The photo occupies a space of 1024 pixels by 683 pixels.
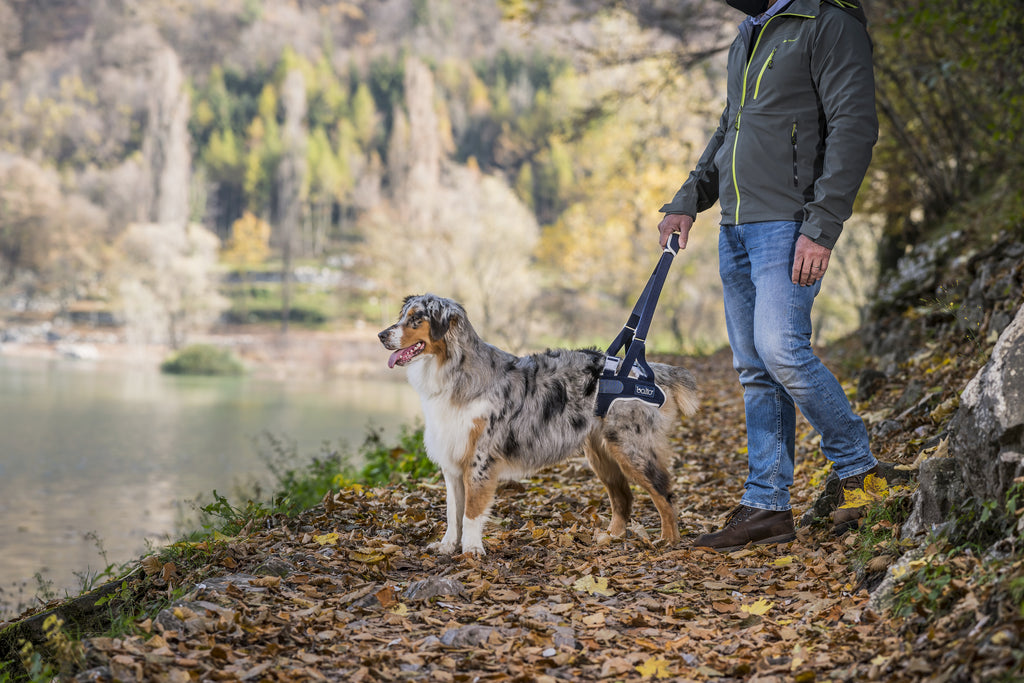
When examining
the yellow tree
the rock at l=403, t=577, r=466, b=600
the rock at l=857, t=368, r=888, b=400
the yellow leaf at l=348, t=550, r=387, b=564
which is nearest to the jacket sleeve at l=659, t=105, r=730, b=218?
the rock at l=403, t=577, r=466, b=600

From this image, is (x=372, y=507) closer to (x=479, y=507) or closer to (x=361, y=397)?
(x=479, y=507)

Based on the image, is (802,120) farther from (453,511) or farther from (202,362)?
(202,362)

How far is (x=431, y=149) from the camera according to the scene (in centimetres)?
5359

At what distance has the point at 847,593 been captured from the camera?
303cm

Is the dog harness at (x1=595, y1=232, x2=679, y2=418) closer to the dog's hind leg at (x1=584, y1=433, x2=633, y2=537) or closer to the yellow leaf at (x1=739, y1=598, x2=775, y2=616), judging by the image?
the dog's hind leg at (x1=584, y1=433, x2=633, y2=537)

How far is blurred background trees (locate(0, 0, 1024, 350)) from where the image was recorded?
35.2 ft

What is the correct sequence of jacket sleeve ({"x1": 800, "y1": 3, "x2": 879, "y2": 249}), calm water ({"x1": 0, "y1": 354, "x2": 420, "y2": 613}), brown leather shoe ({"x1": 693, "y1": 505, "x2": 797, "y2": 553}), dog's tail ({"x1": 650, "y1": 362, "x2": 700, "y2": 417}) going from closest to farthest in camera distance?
jacket sleeve ({"x1": 800, "y1": 3, "x2": 879, "y2": 249}) < brown leather shoe ({"x1": 693, "y1": 505, "x2": 797, "y2": 553}) < dog's tail ({"x1": 650, "y1": 362, "x2": 700, "y2": 417}) < calm water ({"x1": 0, "y1": 354, "x2": 420, "y2": 613})

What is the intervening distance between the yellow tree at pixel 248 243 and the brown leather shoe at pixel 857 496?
62.2m

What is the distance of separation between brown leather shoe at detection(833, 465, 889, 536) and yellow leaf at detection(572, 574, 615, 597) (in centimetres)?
107

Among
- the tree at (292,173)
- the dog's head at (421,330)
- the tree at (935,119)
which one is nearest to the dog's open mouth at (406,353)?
the dog's head at (421,330)

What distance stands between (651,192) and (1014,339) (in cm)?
2342

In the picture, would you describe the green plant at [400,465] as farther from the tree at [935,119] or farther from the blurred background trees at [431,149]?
the tree at [935,119]

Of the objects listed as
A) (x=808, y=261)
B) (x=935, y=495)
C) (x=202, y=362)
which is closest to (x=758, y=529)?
(x=935, y=495)

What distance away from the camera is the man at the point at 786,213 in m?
3.31
